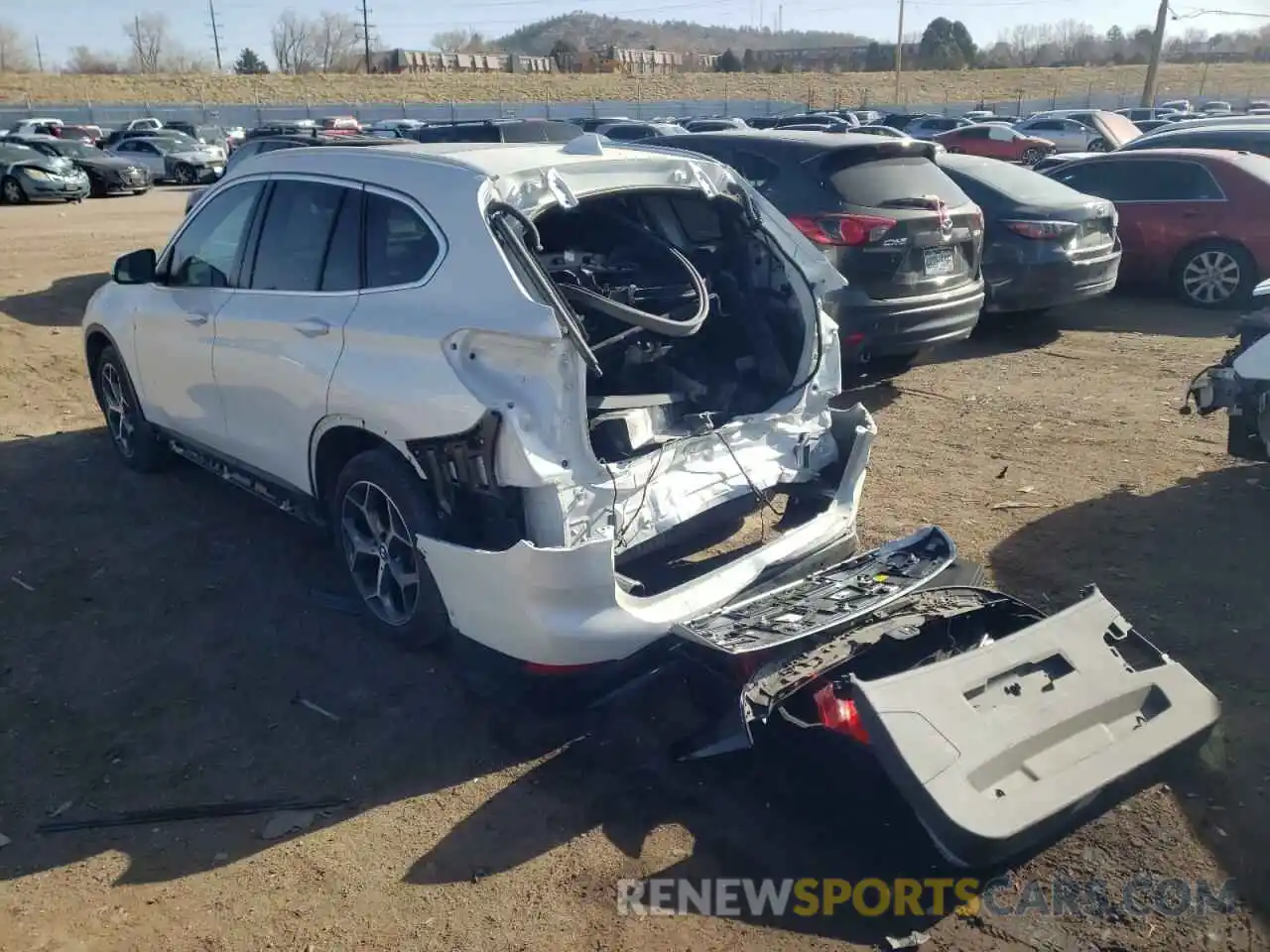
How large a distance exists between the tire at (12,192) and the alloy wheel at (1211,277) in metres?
21.9

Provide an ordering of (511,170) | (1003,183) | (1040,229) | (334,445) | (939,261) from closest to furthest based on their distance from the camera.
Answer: (511,170) < (334,445) < (939,261) < (1040,229) < (1003,183)

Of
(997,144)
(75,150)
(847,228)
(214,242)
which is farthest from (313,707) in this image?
(75,150)

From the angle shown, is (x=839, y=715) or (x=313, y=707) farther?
(x=313, y=707)

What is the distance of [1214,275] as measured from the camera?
427 inches

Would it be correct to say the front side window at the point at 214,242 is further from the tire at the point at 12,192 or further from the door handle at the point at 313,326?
the tire at the point at 12,192

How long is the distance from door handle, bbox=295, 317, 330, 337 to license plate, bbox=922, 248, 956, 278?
15.1 ft

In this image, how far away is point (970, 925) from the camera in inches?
117

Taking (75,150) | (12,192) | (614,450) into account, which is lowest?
(12,192)

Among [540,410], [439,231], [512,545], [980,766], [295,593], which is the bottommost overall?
[295,593]

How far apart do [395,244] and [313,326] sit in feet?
1.70

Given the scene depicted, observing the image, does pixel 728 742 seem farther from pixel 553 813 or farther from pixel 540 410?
pixel 540 410

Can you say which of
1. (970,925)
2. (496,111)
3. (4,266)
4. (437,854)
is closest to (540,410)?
(437,854)

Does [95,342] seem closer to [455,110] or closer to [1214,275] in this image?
[1214,275]

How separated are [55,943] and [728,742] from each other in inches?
78.3
